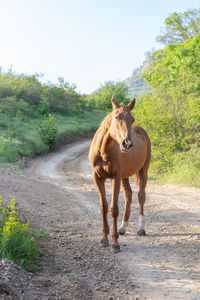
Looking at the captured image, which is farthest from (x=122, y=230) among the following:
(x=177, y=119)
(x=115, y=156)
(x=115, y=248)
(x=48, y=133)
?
(x=48, y=133)

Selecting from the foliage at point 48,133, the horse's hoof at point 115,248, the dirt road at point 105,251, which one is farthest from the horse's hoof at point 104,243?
the foliage at point 48,133

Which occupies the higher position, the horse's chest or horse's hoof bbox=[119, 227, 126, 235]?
the horse's chest

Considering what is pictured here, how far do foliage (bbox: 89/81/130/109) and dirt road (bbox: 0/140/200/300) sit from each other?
127 feet

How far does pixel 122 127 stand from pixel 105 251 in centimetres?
223

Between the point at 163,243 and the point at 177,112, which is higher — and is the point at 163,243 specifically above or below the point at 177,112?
below

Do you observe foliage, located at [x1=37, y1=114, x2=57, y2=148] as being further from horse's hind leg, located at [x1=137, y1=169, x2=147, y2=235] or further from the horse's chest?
the horse's chest

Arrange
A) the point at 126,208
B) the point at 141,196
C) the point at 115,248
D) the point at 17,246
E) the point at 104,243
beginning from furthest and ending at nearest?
the point at 141,196 < the point at 126,208 < the point at 104,243 < the point at 115,248 < the point at 17,246

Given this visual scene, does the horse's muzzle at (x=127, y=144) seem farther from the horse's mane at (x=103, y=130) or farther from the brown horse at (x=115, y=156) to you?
the horse's mane at (x=103, y=130)

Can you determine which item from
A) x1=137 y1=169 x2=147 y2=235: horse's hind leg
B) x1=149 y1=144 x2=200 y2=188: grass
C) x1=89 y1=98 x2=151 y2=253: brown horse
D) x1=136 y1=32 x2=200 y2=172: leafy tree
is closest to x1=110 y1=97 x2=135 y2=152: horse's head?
x1=89 y1=98 x2=151 y2=253: brown horse

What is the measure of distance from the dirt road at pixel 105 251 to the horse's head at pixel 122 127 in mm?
1847

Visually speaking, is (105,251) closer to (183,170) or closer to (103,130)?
(103,130)

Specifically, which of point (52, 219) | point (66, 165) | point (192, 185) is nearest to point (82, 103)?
point (66, 165)

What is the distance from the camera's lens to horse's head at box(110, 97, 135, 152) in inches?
167

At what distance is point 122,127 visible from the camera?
4.39 meters
